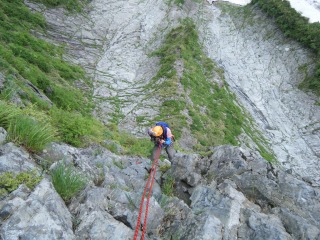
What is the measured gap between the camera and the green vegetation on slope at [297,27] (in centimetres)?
2691

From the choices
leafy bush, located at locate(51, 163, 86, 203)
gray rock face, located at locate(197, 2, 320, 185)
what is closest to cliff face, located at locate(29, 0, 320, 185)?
gray rock face, located at locate(197, 2, 320, 185)

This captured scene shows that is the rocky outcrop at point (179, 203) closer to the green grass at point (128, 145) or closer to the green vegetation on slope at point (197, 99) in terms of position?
the green grass at point (128, 145)

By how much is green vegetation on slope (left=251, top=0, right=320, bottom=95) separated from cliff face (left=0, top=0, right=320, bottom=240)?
1050 mm

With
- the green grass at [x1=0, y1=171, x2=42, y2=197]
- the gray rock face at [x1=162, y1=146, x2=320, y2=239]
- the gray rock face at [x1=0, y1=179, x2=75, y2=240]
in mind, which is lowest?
the green grass at [x1=0, y1=171, x2=42, y2=197]

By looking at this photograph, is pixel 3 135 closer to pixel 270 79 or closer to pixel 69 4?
pixel 270 79

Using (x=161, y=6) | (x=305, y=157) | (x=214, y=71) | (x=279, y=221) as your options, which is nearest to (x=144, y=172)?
(x=279, y=221)

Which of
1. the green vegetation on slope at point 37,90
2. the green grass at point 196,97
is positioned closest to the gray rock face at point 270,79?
the green grass at point 196,97

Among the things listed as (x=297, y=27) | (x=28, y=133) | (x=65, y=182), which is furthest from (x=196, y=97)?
(x=65, y=182)

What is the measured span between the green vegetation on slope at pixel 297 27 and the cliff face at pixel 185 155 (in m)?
1.05

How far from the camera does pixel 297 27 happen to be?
31.1 meters

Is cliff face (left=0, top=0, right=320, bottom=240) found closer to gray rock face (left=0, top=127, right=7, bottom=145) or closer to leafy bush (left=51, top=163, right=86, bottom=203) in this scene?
gray rock face (left=0, top=127, right=7, bottom=145)

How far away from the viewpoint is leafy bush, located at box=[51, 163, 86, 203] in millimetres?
5953

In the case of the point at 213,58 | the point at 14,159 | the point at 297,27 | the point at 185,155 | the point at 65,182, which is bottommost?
the point at 213,58

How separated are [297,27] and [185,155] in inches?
1082
